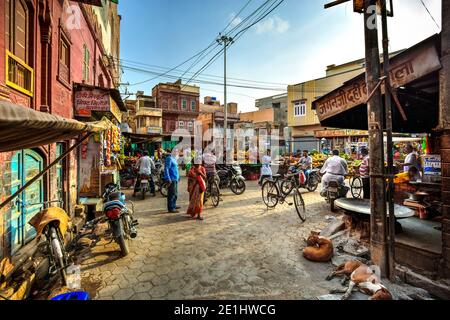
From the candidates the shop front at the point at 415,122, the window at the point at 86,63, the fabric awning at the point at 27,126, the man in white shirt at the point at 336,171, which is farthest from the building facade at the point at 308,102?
the fabric awning at the point at 27,126

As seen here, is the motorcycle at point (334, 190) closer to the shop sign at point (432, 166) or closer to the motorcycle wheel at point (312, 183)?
the shop sign at point (432, 166)

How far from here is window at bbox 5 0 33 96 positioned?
12.2 ft

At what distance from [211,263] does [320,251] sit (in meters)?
2.07

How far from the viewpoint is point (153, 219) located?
6.88 m

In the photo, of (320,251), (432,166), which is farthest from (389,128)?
(432,166)

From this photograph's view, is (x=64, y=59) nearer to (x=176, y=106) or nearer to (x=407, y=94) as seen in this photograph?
(x=407, y=94)

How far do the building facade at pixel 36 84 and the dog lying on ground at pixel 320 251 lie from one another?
16.8 feet

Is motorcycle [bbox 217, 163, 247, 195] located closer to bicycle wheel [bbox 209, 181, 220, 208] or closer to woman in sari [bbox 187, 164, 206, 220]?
bicycle wheel [bbox 209, 181, 220, 208]

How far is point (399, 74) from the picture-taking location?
133 inches

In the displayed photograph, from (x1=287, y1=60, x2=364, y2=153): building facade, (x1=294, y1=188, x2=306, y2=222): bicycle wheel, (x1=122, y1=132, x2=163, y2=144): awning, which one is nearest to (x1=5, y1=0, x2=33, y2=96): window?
(x1=294, y1=188, x2=306, y2=222): bicycle wheel

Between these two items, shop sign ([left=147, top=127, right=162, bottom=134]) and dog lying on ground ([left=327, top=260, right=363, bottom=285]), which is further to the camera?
shop sign ([left=147, top=127, right=162, bottom=134])

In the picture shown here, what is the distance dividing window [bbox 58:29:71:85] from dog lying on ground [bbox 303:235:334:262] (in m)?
7.09

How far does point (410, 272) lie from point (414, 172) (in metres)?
5.08

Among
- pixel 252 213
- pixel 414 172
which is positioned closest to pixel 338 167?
pixel 414 172
